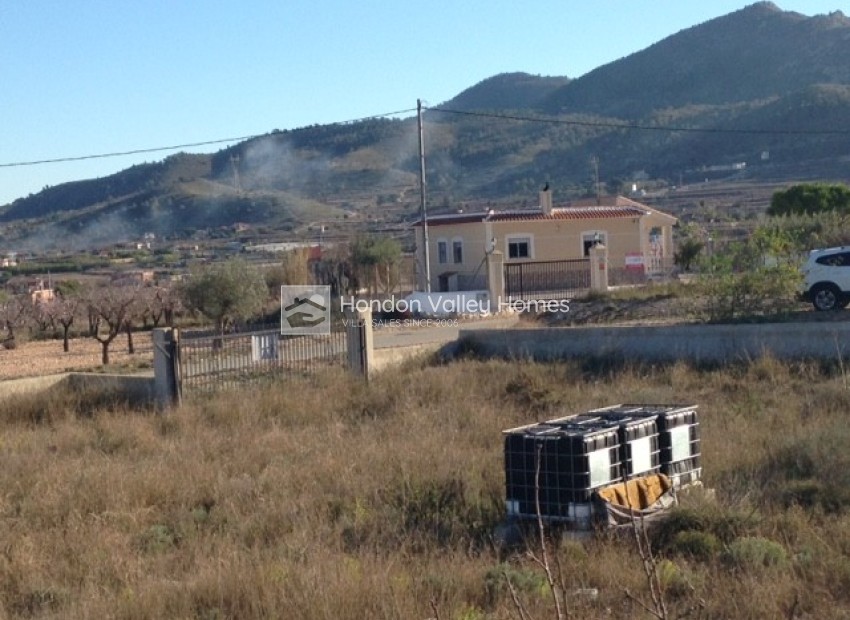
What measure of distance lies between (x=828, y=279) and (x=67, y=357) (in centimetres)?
2284

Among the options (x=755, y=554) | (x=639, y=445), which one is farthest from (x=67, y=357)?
(x=755, y=554)

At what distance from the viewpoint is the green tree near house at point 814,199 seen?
5069 centimetres

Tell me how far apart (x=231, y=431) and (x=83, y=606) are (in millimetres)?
8283

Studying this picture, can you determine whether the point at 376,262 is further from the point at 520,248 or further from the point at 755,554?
the point at 755,554

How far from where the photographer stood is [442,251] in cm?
4656

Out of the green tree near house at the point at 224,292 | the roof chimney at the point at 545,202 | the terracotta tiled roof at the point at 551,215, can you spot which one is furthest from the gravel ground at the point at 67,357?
the roof chimney at the point at 545,202

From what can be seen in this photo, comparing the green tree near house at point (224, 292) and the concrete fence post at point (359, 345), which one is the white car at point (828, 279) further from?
the green tree near house at point (224, 292)

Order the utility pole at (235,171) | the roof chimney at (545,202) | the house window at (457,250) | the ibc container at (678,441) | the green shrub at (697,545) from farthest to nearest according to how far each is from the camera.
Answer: the utility pole at (235,171)
the house window at (457,250)
the roof chimney at (545,202)
the ibc container at (678,441)
the green shrub at (697,545)

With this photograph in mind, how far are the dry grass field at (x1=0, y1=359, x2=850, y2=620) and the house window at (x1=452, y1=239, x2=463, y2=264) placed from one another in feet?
91.4

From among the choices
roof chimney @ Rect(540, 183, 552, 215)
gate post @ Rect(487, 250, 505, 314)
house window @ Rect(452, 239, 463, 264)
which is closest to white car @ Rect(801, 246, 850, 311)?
gate post @ Rect(487, 250, 505, 314)

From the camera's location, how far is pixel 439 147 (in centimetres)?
13488

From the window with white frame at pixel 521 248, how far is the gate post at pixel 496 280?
7971 millimetres

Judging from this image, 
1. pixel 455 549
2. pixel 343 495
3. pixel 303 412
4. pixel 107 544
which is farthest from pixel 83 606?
pixel 303 412

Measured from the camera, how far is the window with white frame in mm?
44969
